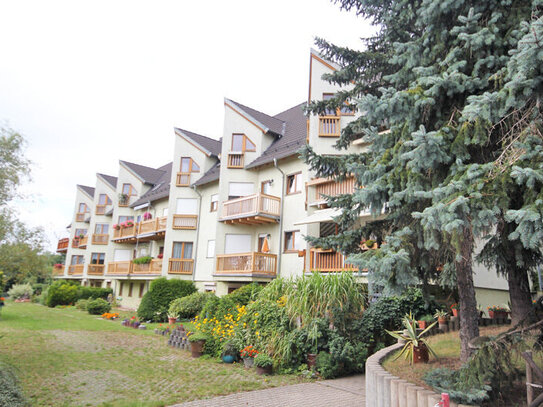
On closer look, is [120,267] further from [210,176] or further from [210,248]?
[210,176]

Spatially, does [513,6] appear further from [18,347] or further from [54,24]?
[18,347]

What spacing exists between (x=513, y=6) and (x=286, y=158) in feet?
54.1

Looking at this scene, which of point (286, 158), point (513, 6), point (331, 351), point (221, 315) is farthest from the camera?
point (286, 158)

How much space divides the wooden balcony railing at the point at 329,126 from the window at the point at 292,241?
543 cm

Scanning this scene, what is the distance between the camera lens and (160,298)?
22750 millimetres

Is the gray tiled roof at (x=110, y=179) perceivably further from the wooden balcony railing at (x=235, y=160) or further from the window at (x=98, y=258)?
the wooden balcony railing at (x=235, y=160)

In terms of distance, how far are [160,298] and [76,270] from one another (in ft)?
90.6

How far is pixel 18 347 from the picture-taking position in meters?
12.6

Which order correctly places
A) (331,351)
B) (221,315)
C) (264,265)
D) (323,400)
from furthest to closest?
1. (264,265)
2. (221,315)
3. (331,351)
4. (323,400)

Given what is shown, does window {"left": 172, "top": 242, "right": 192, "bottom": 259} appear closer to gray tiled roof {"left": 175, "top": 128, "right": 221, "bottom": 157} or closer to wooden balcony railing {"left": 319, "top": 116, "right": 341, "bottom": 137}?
gray tiled roof {"left": 175, "top": 128, "right": 221, "bottom": 157}

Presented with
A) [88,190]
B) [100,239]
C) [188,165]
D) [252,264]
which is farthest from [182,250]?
[88,190]

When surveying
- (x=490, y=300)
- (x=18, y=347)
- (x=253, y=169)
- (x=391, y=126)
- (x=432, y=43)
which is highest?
(x=253, y=169)

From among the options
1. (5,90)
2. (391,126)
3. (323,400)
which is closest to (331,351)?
(323,400)

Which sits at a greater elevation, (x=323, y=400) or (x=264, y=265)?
(x=264, y=265)
